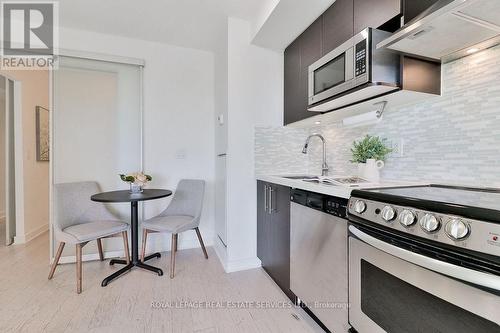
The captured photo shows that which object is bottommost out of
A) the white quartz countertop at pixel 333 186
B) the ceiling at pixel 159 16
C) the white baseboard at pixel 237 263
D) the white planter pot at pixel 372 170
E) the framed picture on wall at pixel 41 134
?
the white baseboard at pixel 237 263

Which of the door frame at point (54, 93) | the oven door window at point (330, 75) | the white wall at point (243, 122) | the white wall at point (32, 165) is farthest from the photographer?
the white wall at point (32, 165)

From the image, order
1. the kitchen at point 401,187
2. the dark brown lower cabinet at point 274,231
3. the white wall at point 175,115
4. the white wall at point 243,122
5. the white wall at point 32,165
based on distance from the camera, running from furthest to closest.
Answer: the white wall at point 32,165 → the white wall at point 175,115 → the white wall at point 243,122 → the dark brown lower cabinet at point 274,231 → the kitchen at point 401,187

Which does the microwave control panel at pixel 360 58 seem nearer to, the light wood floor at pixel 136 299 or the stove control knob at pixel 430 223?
the stove control knob at pixel 430 223

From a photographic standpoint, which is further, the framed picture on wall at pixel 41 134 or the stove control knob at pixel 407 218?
the framed picture on wall at pixel 41 134

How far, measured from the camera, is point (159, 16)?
2314 millimetres

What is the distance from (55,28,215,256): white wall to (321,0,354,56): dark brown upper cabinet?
5.32ft

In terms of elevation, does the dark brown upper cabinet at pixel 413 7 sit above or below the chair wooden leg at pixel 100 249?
above

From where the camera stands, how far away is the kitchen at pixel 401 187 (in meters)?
0.76

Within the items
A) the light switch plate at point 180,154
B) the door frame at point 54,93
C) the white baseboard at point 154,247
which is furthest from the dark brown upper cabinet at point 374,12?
the white baseboard at point 154,247

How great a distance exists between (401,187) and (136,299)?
198 cm

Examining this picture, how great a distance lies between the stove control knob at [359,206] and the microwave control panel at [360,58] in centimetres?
74

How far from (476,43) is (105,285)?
115 inches

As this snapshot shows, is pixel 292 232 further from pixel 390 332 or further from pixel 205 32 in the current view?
pixel 205 32

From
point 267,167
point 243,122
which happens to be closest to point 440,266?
point 267,167
